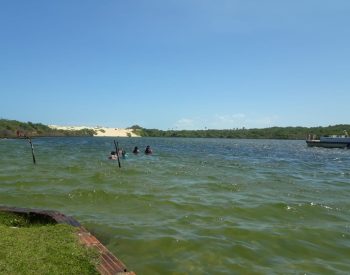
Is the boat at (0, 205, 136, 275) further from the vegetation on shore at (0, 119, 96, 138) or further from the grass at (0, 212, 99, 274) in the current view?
the vegetation on shore at (0, 119, 96, 138)

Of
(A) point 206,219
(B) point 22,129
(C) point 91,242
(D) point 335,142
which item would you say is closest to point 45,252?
(C) point 91,242

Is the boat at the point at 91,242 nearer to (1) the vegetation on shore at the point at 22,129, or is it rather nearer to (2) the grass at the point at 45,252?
(2) the grass at the point at 45,252

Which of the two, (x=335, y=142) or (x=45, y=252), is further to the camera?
(x=335, y=142)

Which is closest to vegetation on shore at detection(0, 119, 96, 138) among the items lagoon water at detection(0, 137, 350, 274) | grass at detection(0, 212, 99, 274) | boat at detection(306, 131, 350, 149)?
boat at detection(306, 131, 350, 149)

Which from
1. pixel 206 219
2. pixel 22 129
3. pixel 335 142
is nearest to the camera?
pixel 206 219

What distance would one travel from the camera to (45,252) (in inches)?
316

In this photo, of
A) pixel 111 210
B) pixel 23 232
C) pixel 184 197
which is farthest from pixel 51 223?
pixel 184 197

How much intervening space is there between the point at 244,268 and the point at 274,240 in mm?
2771

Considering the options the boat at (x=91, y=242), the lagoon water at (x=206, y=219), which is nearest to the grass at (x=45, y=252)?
the boat at (x=91, y=242)

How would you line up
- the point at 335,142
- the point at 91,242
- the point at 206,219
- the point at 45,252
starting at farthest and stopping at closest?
1. the point at 335,142
2. the point at 206,219
3. the point at 91,242
4. the point at 45,252

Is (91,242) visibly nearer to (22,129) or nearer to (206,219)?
(206,219)

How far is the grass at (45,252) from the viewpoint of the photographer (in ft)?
23.8

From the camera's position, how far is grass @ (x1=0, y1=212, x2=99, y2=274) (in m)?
7.25

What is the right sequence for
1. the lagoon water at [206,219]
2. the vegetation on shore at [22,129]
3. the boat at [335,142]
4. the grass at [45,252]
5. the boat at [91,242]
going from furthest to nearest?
1. the vegetation on shore at [22,129]
2. the boat at [335,142]
3. the lagoon water at [206,219]
4. the boat at [91,242]
5. the grass at [45,252]
